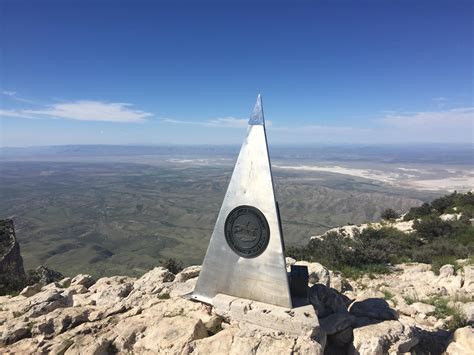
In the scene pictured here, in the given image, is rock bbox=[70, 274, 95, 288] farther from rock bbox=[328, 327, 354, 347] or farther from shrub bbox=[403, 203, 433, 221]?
shrub bbox=[403, 203, 433, 221]

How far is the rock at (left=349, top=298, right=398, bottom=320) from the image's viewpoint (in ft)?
22.4

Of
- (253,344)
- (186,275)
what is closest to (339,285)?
(186,275)

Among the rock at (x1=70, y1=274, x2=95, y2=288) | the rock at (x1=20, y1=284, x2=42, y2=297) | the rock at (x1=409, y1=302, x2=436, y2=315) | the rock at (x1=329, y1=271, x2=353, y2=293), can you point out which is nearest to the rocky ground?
the rock at (x1=409, y1=302, x2=436, y2=315)

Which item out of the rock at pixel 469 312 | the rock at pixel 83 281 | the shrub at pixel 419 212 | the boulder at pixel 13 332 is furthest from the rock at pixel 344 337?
the shrub at pixel 419 212

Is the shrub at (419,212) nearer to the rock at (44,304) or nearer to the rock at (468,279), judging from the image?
the rock at (468,279)

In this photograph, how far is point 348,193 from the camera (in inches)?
3957

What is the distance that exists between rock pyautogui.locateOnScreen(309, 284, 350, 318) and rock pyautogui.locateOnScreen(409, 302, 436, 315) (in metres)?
2.05

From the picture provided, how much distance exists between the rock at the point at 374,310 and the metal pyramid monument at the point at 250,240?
5.77 ft

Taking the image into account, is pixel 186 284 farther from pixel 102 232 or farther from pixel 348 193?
pixel 348 193

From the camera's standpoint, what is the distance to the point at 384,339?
5.86m

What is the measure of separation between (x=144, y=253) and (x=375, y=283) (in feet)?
177

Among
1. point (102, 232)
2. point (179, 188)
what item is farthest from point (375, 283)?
point (179, 188)

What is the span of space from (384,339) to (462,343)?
5.05 ft

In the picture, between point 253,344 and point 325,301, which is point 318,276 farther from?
point 253,344
